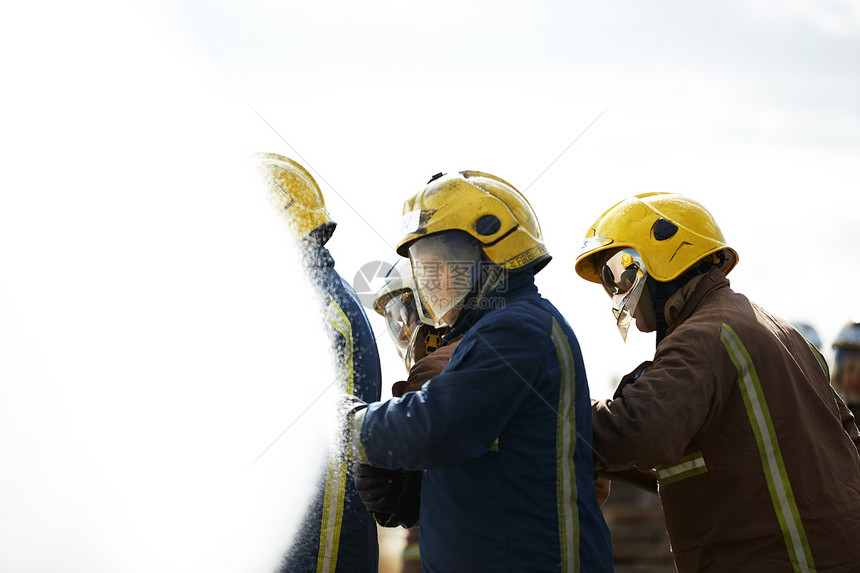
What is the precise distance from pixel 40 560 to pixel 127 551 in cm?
33

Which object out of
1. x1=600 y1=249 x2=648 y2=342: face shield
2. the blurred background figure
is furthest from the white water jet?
the blurred background figure

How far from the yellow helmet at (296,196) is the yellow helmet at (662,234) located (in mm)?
1428

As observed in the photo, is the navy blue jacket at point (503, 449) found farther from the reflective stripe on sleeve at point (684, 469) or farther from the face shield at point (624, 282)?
the face shield at point (624, 282)

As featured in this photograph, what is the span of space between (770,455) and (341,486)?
1884mm

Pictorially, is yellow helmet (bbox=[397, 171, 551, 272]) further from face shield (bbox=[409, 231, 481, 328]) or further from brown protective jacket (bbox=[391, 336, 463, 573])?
brown protective jacket (bbox=[391, 336, 463, 573])

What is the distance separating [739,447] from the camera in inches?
139

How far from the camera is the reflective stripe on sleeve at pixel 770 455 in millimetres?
3430

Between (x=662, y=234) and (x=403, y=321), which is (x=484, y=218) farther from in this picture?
(x=403, y=321)

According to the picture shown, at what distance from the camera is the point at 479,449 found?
111 inches

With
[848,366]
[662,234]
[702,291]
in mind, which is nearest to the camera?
[702,291]

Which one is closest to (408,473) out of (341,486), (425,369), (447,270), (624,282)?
(341,486)

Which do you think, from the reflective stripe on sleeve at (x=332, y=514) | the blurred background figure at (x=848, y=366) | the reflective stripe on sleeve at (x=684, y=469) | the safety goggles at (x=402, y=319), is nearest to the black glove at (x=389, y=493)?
the reflective stripe on sleeve at (x=332, y=514)

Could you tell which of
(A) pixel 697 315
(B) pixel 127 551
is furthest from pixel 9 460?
(A) pixel 697 315

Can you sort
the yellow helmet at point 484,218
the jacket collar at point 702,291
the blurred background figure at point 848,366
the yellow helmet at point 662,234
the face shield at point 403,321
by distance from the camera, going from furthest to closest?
the blurred background figure at point 848,366
the face shield at point 403,321
the yellow helmet at point 662,234
the jacket collar at point 702,291
the yellow helmet at point 484,218
